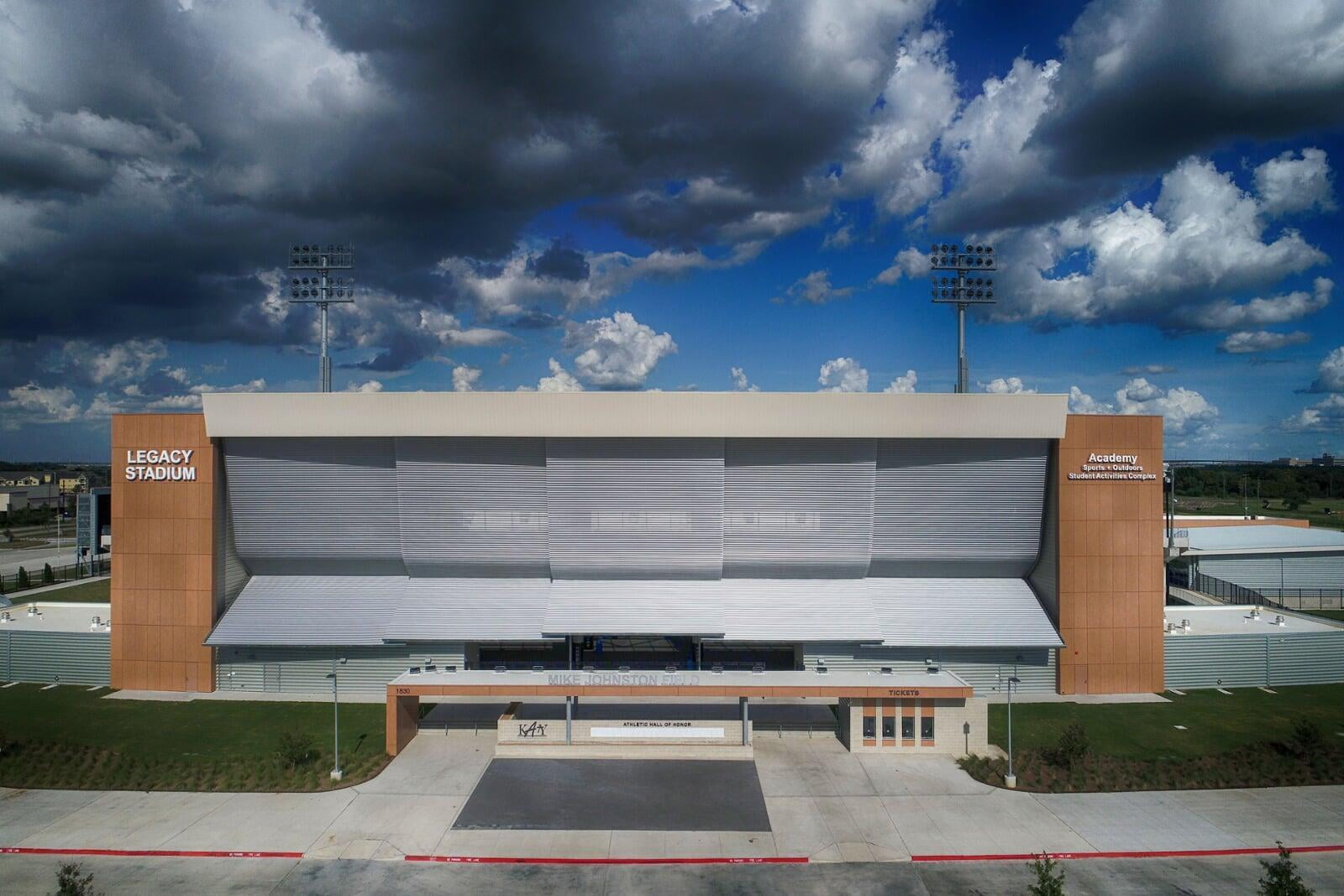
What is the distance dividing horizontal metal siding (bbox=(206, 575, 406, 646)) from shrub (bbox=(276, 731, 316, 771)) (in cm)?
812

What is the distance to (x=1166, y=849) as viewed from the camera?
22578 millimetres

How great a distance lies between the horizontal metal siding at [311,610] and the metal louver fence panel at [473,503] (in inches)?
106

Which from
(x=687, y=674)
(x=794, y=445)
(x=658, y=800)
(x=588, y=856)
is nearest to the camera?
(x=588, y=856)

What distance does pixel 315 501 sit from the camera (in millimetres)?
37562

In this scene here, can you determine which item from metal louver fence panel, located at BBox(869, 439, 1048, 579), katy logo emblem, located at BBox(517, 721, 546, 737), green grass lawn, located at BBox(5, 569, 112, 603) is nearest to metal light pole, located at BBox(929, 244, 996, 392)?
metal louver fence panel, located at BBox(869, 439, 1048, 579)

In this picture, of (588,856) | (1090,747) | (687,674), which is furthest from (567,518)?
(1090,747)

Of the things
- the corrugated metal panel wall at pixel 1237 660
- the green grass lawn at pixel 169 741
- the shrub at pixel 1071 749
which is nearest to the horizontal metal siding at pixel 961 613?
the corrugated metal panel wall at pixel 1237 660

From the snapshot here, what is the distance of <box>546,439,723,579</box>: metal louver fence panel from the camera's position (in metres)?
36.1

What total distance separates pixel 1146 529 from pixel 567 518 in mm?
28718

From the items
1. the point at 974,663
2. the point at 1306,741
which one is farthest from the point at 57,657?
the point at 1306,741

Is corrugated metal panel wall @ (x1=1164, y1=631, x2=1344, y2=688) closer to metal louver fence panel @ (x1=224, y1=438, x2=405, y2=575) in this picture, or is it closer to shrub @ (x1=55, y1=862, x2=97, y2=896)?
metal louver fence panel @ (x1=224, y1=438, x2=405, y2=575)

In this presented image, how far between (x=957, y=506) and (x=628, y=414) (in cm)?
1684

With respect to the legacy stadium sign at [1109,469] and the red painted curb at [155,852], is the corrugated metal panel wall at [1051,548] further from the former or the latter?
the red painted curb at [155,852]

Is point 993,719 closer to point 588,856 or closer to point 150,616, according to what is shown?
point 588,856
